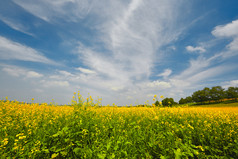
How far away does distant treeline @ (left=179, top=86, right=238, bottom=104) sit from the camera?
58.1 metres

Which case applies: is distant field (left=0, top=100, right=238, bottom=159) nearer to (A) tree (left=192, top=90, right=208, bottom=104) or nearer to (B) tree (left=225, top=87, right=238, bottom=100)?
(A) tree (left=192, top=90, right=208, bottom=104)

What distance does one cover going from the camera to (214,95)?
60.9 meters

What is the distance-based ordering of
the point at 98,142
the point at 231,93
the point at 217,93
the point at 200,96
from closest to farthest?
1. the point at 98,142
2. the point at 231,93
3. the point at 217,93
4. the point at 200,96

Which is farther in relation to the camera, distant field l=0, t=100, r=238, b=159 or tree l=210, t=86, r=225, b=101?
tree l=210, t=86, r=225, b=101

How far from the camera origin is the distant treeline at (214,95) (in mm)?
58122

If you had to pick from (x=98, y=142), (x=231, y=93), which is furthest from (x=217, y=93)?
Answer: (x=98, y=142)

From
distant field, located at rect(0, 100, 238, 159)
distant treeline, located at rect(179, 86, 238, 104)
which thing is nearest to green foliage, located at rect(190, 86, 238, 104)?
distant treeline, located at rect(179, 86, 238, 104)

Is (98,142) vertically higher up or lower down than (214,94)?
lower down

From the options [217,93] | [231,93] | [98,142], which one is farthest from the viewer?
[217,93]

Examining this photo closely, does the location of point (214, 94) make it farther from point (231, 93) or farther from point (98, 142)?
point (98, 142)

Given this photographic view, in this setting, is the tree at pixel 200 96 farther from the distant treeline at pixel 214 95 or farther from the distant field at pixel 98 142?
the distant field at pixel 98 142

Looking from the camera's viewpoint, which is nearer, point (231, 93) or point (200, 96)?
point (231, 93)

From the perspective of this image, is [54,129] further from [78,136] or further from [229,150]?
[229,150]

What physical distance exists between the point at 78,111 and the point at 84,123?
3.23 ft
